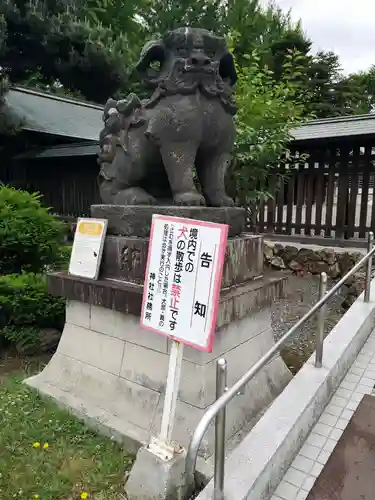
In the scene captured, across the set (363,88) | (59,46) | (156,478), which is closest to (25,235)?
(156,478)

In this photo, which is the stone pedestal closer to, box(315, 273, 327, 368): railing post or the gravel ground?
box(315, 273, 327, 368): railing post

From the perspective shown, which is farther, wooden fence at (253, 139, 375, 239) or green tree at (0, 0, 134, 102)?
green tree at (0, 0, 134, 102)

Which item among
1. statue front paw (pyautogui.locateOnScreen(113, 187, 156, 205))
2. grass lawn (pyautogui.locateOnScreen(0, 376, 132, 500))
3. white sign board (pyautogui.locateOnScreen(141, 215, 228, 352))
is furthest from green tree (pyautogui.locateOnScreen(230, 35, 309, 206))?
grass lawn (pyautogui.locateOnScreen(0, 376, 132, 500))

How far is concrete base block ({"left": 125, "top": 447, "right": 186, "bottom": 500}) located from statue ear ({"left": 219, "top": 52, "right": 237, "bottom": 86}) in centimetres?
262

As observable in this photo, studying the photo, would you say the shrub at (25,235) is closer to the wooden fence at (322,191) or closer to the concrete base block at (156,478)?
the concrete base block at (156,478)

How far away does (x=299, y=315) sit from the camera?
621 centimetres

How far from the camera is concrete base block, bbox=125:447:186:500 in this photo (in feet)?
5.98

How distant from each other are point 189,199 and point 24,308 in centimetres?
243

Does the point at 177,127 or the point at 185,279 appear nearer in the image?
the point at 185,279

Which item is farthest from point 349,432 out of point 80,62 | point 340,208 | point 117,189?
point 80,62

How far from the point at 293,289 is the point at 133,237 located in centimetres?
561

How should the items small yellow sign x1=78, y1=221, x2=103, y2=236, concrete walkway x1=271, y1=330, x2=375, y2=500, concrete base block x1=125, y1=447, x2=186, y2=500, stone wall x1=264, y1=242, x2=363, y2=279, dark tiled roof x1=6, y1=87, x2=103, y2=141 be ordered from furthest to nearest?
dark tiled roof x1=6, y1=87, x2=103, y2=141, stone wall x1=264, y1=242, x2=363, y2=279, small yellow sign x1=78, y1=221, x2=103, y2=236, concrete walkway x1=271, y1=330, x2=375, y2=500, concrete base block x1=125, y1=447, x2=186, y2=500

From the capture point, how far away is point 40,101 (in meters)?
12.6

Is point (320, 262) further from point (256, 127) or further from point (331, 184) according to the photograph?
point (256, 127)
